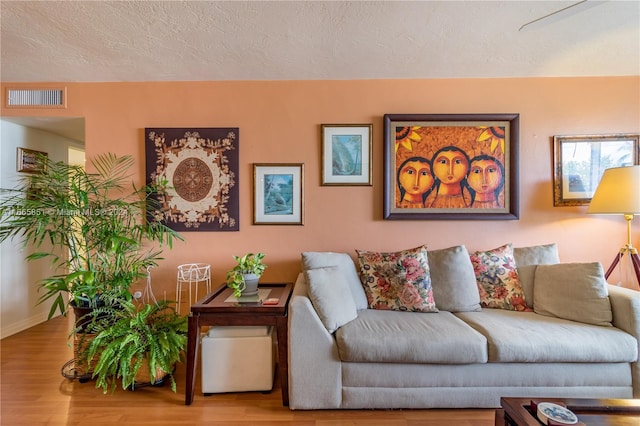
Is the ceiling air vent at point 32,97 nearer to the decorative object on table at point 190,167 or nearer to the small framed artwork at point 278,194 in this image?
the decorative object on table at point 190,167

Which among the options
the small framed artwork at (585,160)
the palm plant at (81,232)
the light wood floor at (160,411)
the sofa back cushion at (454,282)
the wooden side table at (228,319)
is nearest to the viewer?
the light wood floor at (160,411)

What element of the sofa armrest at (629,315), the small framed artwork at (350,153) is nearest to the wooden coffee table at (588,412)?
the sofa armrest at (629,315)

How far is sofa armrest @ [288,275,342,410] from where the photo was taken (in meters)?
1.77

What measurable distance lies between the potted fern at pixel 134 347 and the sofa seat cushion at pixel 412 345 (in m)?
1.15

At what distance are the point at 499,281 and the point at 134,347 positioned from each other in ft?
8.70

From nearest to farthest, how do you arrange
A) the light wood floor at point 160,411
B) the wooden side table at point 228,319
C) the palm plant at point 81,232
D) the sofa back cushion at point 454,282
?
the light wood floor at point 160,411, the wooden side table at point 228,319, the palm plant at point 81,232, the sofa back cushion at point 454,282

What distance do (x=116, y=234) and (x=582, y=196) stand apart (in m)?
3.83

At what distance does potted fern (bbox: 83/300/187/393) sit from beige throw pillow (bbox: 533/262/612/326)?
2.58m

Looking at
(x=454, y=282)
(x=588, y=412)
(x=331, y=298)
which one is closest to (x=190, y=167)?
(x=331, y=298)

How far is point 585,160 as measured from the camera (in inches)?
102

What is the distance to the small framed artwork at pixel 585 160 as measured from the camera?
2.58 metres

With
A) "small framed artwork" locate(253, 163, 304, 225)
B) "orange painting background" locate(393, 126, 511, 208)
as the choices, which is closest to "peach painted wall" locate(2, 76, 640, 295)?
"small framed artwork" locate(253, 163, 304, 225)

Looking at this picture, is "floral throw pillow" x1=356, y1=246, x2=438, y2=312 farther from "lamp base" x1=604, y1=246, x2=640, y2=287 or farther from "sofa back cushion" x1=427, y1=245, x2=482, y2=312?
"lamp base" x1=604, y1=246, x2=640, y2=287

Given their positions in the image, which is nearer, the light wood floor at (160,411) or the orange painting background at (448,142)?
the light wood floor at (160,411)
